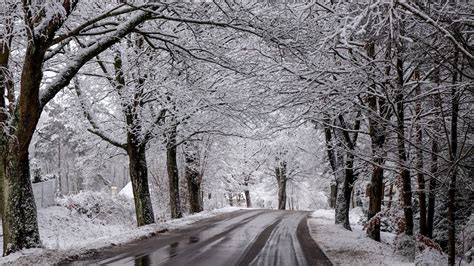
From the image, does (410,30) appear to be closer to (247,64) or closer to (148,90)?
(247,64)

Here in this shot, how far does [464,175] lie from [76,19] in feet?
34.2

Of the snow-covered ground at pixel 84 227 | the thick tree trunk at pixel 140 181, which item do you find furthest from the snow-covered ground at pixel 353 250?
the thick tree trunk at pixel 140 181

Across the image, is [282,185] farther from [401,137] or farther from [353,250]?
[401,137]

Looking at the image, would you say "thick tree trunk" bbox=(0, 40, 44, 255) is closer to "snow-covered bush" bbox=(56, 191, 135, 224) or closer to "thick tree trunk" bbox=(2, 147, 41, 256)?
"thick tree trunk" bbox=(2, 147, 41, 256)

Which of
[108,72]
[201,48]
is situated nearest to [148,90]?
[108,72]

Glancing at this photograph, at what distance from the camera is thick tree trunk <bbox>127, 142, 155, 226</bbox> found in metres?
17.2

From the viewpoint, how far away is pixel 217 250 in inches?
429

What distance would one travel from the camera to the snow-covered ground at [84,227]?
361 inches

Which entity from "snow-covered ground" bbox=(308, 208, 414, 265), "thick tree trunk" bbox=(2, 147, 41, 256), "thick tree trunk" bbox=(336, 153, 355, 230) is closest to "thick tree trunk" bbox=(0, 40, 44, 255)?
"thick tree trunk" bbox=(2, 147, 41, 256)

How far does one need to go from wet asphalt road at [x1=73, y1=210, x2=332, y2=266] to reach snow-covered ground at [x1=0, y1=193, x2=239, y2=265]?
64cm

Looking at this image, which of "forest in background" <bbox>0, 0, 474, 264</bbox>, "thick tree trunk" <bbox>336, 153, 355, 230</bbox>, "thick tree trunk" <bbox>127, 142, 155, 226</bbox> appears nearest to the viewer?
"forest in background" <bbox>0, 0, 474, 264</bbox>

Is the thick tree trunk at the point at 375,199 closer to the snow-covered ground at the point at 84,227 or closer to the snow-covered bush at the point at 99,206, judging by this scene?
the snow-covered ground at the point at 84,227

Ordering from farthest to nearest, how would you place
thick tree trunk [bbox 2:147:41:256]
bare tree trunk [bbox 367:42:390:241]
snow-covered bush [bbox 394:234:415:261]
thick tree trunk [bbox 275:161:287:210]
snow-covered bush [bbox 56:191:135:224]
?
thick tree trunk [bbox 275:161:287:210] → snow-covered bush [bbox 56:191:135:224] → bare tree trunk [bbox 367:42:390:241] → snow-covered bush [bbox 394:234:415:261] → thick tree trunk [bbox 2:147:41:256]

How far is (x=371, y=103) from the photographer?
12.8m
